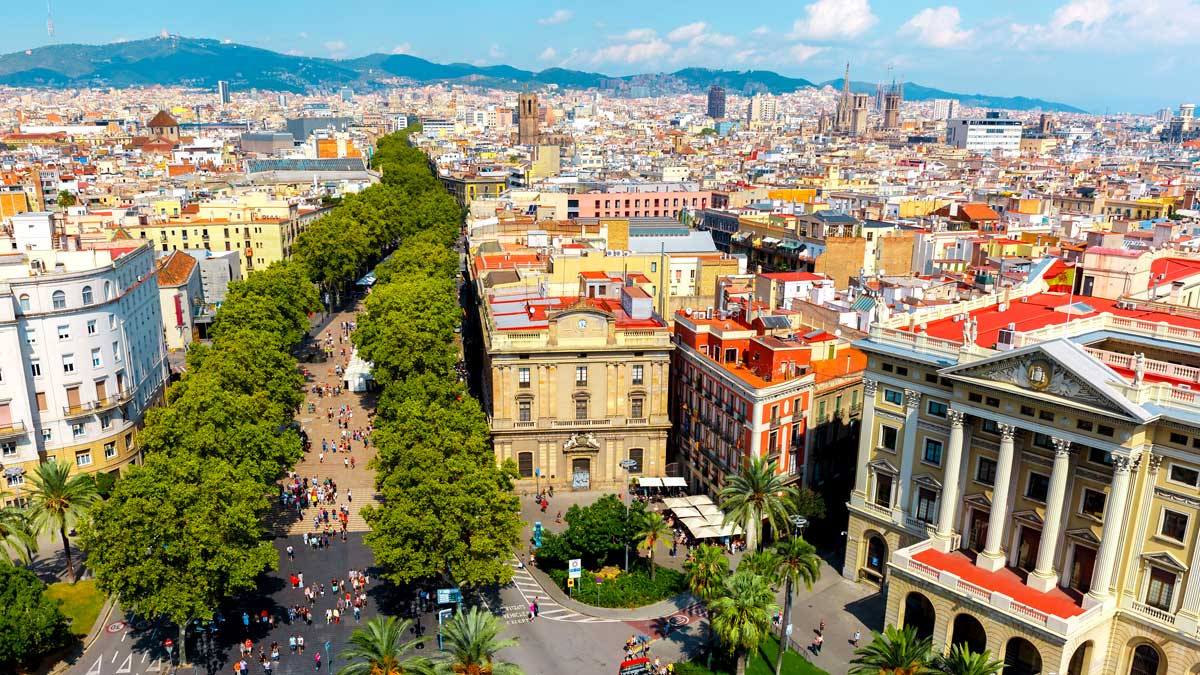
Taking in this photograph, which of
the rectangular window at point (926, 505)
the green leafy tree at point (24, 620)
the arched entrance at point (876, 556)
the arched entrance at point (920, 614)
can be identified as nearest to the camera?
the green leafy tree at point (24, 620)

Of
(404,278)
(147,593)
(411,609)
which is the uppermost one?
(404,278)

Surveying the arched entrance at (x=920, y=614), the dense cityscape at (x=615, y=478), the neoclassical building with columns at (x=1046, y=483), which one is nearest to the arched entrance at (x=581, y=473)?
the dense cityscape at (x=615, y=478)

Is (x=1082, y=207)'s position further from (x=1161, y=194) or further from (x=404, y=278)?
(x=404, y=278)

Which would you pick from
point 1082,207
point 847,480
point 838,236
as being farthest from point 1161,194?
point 847,480

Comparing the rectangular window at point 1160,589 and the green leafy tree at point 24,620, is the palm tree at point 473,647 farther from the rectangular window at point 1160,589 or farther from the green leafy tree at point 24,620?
the rectangular window at point 1160,589

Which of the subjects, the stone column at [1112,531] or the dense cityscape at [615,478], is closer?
the stone column at [1112,531]

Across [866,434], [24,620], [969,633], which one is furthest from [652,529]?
[24,620]

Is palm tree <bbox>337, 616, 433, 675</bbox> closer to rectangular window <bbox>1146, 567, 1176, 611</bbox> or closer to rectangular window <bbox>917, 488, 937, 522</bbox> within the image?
rectangular window <bbox>917, 488, 937, 522</bbox>
